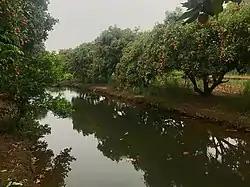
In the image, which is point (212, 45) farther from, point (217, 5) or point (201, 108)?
point (217, 5)

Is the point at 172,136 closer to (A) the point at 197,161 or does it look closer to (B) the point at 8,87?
Answer: (A) the point at 197,161

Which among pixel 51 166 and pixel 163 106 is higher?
pixel 163 106

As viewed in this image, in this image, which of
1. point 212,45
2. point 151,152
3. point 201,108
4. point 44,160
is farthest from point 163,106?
point 44,160

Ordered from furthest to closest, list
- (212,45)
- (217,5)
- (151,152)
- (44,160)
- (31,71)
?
(212,45), (151,152), (31,71), (44,160), (217,5)

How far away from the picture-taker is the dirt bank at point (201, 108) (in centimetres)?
1479

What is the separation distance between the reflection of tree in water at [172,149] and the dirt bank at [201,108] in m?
0.84

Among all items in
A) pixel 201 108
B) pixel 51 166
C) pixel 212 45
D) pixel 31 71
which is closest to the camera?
pixel 51 166

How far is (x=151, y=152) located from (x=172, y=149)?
0.85 meters

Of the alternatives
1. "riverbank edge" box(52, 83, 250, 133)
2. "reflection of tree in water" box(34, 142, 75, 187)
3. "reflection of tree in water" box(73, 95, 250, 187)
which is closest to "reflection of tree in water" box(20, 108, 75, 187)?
"reflection of tree in water" box(34, 142, 75, 187)

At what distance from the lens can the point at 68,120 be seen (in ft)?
64.8

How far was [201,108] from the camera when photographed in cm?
1809

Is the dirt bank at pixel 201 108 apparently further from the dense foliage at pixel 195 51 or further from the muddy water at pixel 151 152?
the dense foliage at pixel 195 51

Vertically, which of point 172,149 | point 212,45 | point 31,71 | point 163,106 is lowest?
point 172,149

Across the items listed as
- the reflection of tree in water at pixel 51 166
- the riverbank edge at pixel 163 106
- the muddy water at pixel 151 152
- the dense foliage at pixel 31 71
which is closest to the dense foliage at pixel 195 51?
the riverbank edge at pixel 163 106
